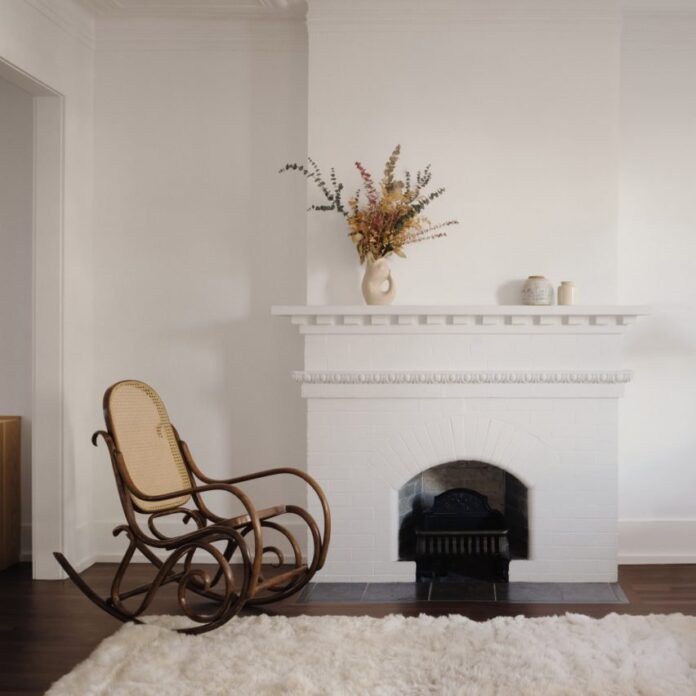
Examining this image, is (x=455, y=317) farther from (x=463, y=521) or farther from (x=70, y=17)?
(x=70, y=17)

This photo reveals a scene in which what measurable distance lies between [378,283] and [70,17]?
2.14 meters

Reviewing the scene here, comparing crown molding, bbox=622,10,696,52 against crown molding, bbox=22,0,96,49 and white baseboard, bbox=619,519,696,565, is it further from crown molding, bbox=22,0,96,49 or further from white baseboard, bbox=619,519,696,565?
crown molding, bbox=22,0,96,49

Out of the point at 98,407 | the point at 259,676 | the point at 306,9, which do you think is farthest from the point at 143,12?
the point at 259,676

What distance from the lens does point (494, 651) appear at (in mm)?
3162

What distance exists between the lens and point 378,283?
431 centimetres

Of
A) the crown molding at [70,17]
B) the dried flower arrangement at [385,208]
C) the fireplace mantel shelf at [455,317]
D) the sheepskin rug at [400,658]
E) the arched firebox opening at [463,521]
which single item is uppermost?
the crown molding at [70,17]

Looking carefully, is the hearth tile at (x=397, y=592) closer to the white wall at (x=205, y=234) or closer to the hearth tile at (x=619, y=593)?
the white wall at (x=205, y=234)

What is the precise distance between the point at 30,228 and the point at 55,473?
4.74ft

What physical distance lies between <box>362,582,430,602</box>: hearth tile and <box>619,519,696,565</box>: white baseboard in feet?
4.01

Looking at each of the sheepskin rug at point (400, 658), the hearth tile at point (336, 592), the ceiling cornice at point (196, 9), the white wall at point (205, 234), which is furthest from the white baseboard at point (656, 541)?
the ceiling cornice at point (196, 9)

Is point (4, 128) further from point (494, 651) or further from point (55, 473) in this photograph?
point (494, 651)

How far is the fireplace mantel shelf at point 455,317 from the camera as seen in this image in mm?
4242

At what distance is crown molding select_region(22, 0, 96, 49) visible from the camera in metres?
4.17

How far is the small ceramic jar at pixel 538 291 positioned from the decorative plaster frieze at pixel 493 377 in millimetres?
357
